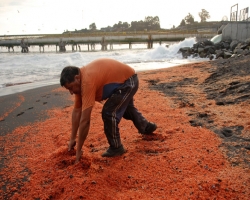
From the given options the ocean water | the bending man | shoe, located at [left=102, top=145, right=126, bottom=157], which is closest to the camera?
the bending man

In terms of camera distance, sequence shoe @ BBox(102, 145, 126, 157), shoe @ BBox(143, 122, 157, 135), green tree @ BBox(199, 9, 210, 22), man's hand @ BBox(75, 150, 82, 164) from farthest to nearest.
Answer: green tree @ BBox(199, 9, 210, 22) < shoe @ BBox(143, 122, 157, 135) < shoe @ BBox(102, 145, 126, 157) < man's hand @ BBox(75, 150, 82, 164)

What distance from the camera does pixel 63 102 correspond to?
736 cm

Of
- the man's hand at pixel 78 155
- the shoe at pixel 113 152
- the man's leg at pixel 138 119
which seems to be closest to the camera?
the man's hand at pixel 78 155

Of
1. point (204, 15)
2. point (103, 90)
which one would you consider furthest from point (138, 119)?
point (204, 15)

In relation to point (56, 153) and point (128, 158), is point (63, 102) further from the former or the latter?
point (128, 158)

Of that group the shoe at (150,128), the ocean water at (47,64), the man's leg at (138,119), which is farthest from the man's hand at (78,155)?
the ocean water at (47,64)

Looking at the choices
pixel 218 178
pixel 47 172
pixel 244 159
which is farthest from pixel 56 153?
pixel 244 159

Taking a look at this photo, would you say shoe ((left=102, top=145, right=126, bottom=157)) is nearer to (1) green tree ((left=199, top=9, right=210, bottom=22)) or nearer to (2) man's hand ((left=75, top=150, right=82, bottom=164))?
(2) man's hand ((left=75, top=150, right=82, bottom=164))

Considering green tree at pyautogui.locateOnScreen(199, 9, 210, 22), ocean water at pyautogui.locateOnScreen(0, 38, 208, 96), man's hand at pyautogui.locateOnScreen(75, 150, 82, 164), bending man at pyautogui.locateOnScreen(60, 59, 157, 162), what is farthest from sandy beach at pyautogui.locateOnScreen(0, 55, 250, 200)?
green tree at pyautogui.locateOnScreen(199, 9, 210, 22)

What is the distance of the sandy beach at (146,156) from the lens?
A: 2748 millimetres

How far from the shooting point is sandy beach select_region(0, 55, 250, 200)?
9.02ft

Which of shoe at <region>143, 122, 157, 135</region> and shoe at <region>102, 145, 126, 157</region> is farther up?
shoe at <region>143, 122, 157, 135</region>

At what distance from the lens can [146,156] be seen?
3.46 metres

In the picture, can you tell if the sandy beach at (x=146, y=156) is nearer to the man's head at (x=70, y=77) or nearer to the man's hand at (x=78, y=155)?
the man's hand at (x=78, y=155)
